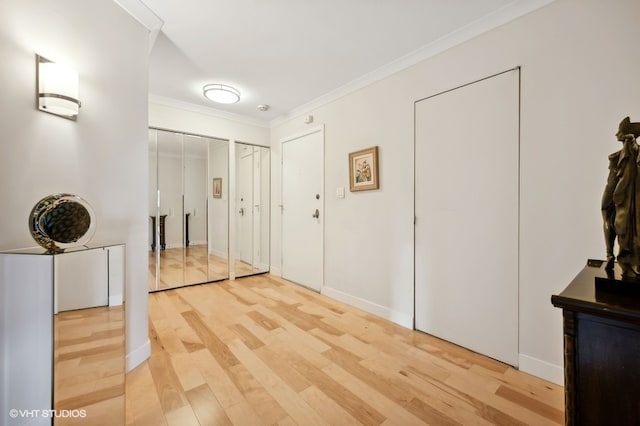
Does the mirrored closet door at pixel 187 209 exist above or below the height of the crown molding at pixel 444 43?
below

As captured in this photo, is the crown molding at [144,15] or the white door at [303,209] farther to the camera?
the white door at [303,209]

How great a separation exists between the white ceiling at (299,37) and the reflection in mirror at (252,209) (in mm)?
1240

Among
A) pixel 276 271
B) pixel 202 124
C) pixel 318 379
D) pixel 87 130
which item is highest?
pixel 202 124

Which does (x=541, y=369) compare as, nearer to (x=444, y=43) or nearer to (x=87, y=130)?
(x=444, y=43)

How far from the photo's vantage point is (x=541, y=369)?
1612 millimetres

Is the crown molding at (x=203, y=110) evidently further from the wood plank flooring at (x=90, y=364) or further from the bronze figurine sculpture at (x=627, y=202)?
the bronze figurine sculpture at (x=627, y=202)

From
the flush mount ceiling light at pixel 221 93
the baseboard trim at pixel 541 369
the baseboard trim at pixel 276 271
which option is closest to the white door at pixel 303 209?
the baseboard trim at pixel 276 271

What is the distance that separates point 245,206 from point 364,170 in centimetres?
211

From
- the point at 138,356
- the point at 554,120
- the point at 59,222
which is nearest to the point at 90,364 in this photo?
the point at 138,356

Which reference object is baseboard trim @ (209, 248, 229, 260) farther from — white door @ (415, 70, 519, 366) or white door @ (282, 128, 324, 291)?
white door @ (415, 70, 519, 366)

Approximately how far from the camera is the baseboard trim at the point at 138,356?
1.67 metres

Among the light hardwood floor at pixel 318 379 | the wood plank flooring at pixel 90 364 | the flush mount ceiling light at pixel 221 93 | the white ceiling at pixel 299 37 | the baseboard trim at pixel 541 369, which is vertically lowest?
the light hardwood floor at pixel 318 379

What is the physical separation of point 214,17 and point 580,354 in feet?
8.34

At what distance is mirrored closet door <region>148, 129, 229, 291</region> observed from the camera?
10.6 ft
